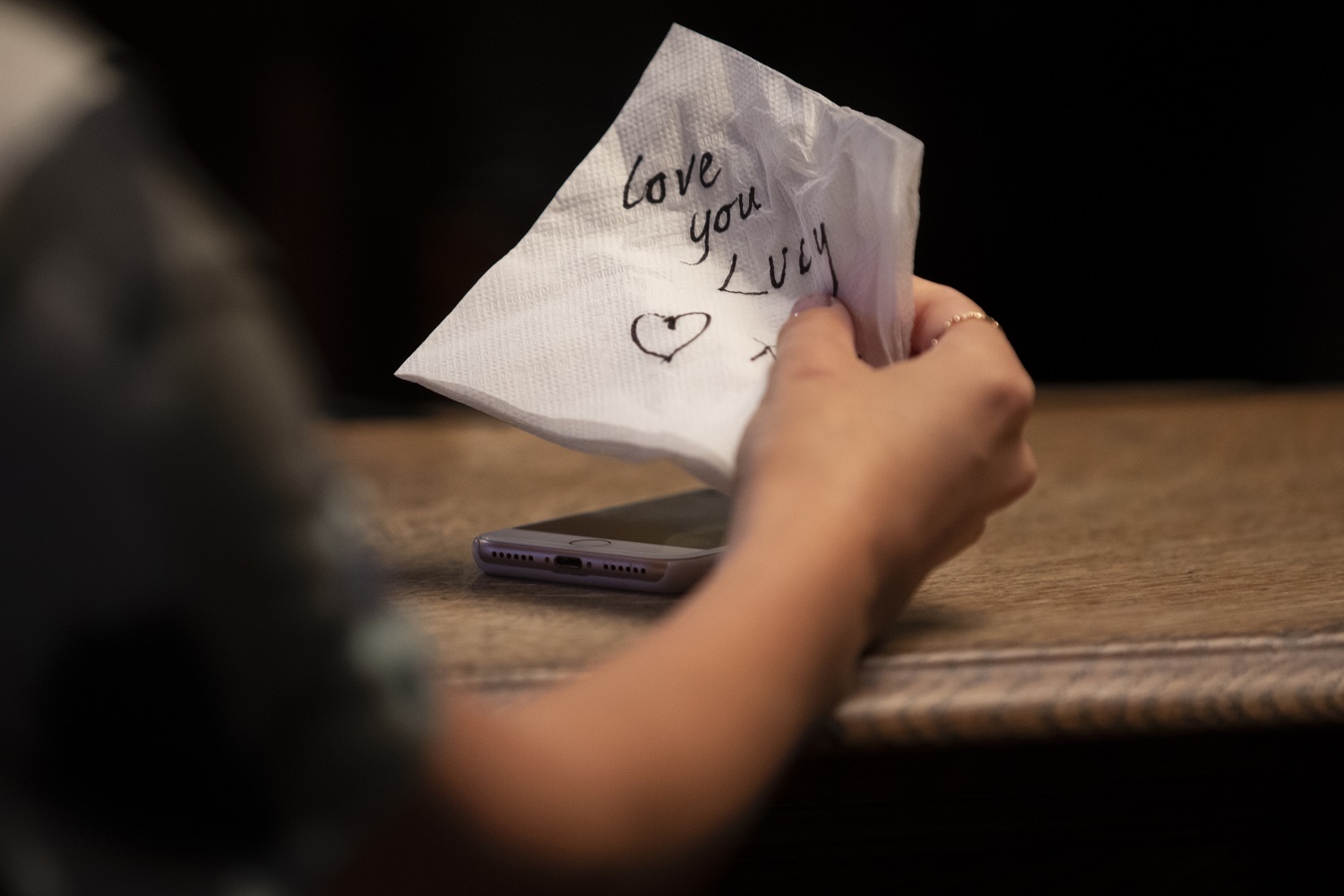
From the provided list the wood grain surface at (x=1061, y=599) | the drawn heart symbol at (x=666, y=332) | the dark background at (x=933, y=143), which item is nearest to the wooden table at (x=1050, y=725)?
the wood grain surface at (x=1061, y=599)

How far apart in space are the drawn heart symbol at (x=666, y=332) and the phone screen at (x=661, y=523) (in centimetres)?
10

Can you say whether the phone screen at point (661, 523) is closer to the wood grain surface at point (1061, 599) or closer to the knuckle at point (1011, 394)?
the wood grain surface at point (1061, 599)

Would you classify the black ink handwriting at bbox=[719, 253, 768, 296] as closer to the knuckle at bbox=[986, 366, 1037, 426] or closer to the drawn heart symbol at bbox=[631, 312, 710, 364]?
the drawn heart symbol at bbox=[631, 312, 710, 364]

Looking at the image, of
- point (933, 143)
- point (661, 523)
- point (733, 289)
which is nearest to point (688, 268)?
point (733, 289)

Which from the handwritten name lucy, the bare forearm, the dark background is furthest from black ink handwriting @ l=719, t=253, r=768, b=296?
the dark background

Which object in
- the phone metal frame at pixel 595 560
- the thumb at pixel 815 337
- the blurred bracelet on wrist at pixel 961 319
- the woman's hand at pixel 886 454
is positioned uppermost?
the blurred bracelet on wrist at pixel 961 319

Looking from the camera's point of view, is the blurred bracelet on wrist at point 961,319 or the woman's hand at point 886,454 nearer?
the woman's hand at point 886,454

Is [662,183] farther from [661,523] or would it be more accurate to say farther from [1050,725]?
[1050,725]

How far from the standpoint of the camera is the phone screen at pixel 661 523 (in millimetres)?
586

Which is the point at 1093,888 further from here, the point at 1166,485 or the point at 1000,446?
the point at 1166,485

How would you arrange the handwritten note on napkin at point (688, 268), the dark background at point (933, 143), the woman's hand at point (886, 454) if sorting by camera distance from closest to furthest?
the woman's hand at point (886, 454) < the handwritten note on napkin at point (688, 268) < the dark background at point (933, 143)

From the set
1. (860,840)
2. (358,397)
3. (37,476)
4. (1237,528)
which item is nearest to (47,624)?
(37,476)

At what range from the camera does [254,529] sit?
22cm

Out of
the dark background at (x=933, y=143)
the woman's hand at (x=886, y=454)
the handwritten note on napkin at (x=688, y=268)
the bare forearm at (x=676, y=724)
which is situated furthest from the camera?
the dark background at (x=933, y=143)
